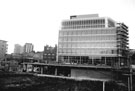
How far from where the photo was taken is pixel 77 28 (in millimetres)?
102875

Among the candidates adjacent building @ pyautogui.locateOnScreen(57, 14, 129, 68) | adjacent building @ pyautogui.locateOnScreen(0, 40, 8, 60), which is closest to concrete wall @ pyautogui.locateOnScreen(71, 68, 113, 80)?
adjacent building @ pyautogui.locateOnScreen(57, 14, 129, 68)

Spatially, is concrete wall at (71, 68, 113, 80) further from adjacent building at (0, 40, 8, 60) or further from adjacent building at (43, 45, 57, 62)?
adjacent building at (43, 45, 57, 62)

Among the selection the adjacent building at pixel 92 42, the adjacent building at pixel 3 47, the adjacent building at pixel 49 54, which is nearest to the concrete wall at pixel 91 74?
the adjacent building at pixel 92 42

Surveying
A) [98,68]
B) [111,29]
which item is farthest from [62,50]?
[98,68]

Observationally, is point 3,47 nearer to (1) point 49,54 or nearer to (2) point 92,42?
(1) point 49,54

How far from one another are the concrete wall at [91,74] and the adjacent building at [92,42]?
24.1 meters

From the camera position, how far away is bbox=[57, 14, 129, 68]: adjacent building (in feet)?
300

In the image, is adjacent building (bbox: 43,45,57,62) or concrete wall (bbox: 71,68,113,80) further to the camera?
adjacent building (bbox: 43,45,57,62)

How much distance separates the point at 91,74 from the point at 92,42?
32486 mm

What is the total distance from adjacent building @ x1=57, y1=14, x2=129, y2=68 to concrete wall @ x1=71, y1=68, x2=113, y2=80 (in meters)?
24.1

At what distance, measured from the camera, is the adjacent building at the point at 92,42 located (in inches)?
3600

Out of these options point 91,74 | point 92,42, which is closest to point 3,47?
point 92,42

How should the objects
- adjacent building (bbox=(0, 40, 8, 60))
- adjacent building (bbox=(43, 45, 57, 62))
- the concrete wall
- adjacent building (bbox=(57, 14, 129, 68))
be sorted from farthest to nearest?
1. adjacent building (bbox=(43, 45, 57, 62))
2. adjacent building (bbox=(0, 40, 8, 60))
3. adjacent building (bbox=(57, 14, 129, 68))
4. the concrete wall

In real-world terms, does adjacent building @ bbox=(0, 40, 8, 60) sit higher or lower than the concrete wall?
higher
